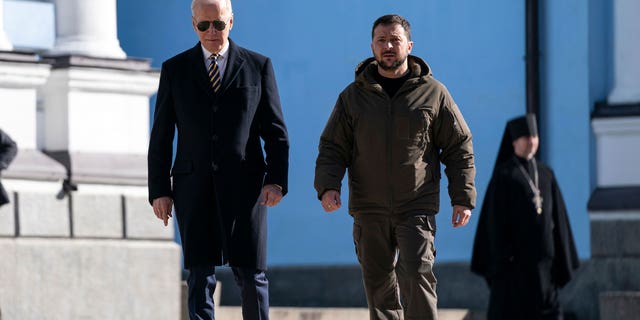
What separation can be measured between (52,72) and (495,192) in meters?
3.43

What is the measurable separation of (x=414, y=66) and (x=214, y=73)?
90 cm

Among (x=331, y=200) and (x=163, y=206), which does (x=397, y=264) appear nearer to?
(x=331, y=200)

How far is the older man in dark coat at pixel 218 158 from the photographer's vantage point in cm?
943

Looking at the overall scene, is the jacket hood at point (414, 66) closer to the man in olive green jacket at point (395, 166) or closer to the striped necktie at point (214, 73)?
the man in olive green jacket at point (395, 166)

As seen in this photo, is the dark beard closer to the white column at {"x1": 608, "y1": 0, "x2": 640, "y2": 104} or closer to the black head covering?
the black head covering

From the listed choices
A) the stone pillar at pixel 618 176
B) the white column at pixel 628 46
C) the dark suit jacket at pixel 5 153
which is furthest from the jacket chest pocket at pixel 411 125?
the white column at pixel 628 46

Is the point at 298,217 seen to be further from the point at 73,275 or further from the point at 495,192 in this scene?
the point at 73,275

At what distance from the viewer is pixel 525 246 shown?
15016mm

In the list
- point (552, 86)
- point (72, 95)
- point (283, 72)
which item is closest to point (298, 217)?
point (283, 72)

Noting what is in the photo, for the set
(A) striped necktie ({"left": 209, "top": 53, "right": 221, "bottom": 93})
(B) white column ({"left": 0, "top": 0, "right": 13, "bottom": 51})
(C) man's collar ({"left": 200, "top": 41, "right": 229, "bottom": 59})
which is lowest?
(A) striped necktie ({"left": 209, "top": 53, "right": 221, "bottom": 93})

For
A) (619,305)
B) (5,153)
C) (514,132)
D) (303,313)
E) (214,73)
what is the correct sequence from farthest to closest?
(514,132) → (619,305) → (303,313) → (5,153) → (214,73)

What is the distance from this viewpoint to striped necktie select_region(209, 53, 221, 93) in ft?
31.5

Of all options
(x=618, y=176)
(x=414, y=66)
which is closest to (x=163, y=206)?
(x=414, y=66)

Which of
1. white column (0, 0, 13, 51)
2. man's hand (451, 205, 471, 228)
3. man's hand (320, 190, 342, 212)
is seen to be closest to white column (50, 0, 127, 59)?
white column (0, 0, 13, 51)
